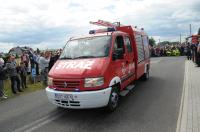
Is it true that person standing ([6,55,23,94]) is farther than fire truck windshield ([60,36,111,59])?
Yes

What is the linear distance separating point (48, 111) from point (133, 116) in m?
2.66

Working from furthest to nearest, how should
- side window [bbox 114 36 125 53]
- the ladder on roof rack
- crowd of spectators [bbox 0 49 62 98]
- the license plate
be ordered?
1. crowd of spectators [bbox 0 49 62 98]
2. the ladder on roof rack
3. side window [bbox 114 36 125 53]
4. the license plate

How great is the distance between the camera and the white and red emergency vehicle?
264 inches

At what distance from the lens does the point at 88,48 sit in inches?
313

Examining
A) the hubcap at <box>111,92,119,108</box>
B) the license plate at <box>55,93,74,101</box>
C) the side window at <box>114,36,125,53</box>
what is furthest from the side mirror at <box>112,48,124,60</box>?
the license plate at <box>55,93,74,101</box>

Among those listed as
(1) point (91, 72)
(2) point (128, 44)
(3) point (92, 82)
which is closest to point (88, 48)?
(1) point (91, 72)

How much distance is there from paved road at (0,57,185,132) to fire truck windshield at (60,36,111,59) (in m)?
1.68

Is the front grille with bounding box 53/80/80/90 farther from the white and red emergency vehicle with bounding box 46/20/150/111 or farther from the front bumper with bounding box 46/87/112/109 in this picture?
the front bumper with bounding box 46/87/112/109

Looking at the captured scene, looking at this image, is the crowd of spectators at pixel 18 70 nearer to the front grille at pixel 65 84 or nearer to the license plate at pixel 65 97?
the front grille at pixel 65 84

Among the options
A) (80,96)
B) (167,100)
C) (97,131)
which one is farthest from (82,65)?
(167,100)

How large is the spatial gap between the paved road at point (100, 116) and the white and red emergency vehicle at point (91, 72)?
0.43m

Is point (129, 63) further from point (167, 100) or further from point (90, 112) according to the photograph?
point (90, 112)

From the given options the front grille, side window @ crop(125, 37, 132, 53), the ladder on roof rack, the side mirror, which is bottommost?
the front grille

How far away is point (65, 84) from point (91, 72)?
0.78m
